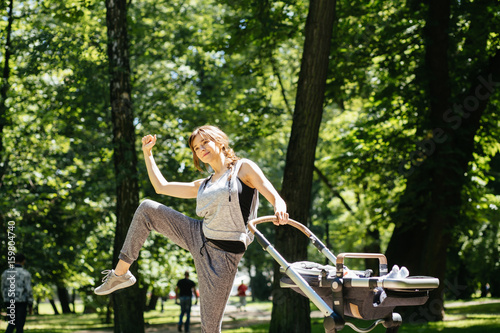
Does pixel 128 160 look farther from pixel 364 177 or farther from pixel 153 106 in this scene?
pixel 153 106

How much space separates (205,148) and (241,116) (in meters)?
13.3

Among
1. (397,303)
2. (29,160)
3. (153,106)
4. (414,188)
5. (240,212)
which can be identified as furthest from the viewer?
(153,106)

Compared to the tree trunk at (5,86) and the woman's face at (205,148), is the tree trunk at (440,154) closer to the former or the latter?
the woman's face at (205,148)

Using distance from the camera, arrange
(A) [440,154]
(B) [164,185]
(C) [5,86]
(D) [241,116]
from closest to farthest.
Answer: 1. (B) [164,185]
2. (A) [440,154]
3. (C) [5,86]
4. (D) [241,116]

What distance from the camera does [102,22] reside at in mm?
20422

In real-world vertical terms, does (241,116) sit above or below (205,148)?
above

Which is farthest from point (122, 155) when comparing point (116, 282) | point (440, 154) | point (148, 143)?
point (116, 282)

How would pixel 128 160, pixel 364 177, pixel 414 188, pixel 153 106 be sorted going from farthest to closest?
pixel 153 106 → pixel 364 177 → pixel 414 188 → pixel 128 160

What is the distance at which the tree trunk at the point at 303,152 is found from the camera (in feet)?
35.0

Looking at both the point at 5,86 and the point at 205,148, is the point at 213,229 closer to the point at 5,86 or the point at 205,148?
the point at 205,148

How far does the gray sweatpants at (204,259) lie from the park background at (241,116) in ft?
18.4

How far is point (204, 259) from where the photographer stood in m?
5.03

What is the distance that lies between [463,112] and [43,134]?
12362 millimetres

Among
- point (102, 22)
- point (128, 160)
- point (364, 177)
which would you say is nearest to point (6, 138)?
point (102, 22)
